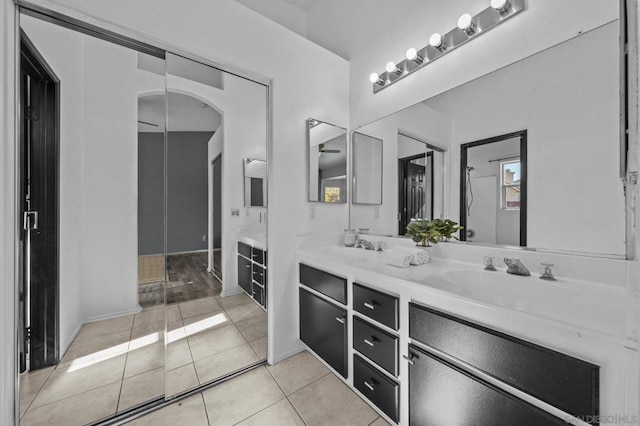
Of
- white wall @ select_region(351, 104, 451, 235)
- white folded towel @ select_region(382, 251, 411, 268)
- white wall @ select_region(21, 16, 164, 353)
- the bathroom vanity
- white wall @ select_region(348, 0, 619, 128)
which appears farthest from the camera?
white wall @ select_region(351, 104, 451, 235)

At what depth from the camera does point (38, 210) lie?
1.25 m

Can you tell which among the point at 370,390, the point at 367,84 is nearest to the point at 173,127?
the point at 367,84

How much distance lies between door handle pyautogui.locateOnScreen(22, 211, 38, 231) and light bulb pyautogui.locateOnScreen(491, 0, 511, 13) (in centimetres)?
256

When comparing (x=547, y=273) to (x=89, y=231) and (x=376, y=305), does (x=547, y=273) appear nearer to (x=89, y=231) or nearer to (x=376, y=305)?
(x=376, y=305)

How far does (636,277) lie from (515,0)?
146 cm

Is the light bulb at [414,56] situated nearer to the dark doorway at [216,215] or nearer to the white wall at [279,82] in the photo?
the white wall at [279,82]

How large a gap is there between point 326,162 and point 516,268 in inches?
56.8

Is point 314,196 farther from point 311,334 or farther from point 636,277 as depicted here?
point 636,277

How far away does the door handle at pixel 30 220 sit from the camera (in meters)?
1.15

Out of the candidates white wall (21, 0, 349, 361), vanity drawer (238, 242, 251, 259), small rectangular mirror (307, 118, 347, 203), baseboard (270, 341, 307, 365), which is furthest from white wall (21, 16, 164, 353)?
small rectangular mirror (307, 118, 347, 203)

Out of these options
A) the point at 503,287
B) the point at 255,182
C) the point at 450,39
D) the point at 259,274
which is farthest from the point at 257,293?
the point at 450,39

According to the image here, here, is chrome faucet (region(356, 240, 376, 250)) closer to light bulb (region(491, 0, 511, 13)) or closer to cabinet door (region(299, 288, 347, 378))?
cabinet door (region(299, 288, 347, 378))

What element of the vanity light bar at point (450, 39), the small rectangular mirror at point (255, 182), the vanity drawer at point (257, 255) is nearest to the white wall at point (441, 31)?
the vanity light bar at point (450, 39)

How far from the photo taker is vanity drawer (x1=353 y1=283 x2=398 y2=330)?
1.11 meters
